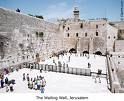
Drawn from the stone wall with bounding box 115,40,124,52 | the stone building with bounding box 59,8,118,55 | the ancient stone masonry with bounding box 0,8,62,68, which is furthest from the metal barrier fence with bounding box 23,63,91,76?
the stone wall with bounding box 115,40,124,52

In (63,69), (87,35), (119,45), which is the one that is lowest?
(63,69)

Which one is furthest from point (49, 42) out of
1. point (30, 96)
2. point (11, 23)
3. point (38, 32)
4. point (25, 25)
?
point (30, 96)

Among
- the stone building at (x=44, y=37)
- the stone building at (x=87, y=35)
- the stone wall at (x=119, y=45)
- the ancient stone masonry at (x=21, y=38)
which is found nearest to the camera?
the ancient stone masonry at (x=21, y=38)

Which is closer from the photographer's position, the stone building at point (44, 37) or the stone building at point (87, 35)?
the stone building at point (44, 37)

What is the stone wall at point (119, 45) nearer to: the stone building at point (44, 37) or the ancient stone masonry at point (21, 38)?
the stone building at point (44, 37)

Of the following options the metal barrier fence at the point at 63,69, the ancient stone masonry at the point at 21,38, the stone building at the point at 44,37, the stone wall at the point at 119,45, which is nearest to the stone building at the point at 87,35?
the stone building at the point at 44,37

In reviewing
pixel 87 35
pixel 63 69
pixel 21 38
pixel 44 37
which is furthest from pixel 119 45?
pixel 21 38

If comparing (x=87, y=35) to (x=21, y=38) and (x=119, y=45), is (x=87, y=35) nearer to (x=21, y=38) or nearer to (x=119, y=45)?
(x=119, y=45)

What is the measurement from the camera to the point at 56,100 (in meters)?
3.98

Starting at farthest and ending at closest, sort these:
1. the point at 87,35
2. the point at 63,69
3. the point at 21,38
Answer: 1. the point at 87,35
2. the point at 21,38
3. the point at 63,69

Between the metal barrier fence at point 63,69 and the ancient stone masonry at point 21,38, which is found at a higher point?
the ancient stone masonry at point 21,38

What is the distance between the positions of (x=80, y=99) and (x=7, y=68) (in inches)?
175

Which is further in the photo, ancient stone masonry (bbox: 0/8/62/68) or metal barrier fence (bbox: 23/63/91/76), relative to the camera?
metal barrier fence (bbox: 23/63/91/76)

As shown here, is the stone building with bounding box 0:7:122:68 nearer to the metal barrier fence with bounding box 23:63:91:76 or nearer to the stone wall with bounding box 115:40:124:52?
the stone wall with bounding box 115:40:124:52
